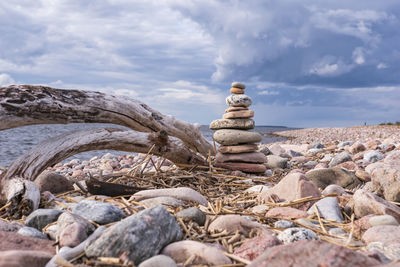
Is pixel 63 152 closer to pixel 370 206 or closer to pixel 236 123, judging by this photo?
A: pixel 236 123

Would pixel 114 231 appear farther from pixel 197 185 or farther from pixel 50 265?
pixel 197 185

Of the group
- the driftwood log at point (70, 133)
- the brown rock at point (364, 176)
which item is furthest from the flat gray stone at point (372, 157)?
the driftwood log at point (70, 133)

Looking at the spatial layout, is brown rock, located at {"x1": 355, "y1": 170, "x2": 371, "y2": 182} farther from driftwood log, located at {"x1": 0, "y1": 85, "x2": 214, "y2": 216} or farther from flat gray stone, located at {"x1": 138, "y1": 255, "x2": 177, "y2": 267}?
flat gray stone, located at {"x1": 138, "y1": 255, "x2": 177, "y2": 267}

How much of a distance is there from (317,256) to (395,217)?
69.8 inches

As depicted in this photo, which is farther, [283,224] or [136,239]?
[283,224]

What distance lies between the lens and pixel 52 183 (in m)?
4.95

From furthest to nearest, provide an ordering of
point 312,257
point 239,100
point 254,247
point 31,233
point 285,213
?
point 239,100 < point 285,213 < point 31,233 < point 254,247 < point 312,257

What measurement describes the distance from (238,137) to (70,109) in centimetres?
295

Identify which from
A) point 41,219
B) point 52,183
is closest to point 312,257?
point 41,219

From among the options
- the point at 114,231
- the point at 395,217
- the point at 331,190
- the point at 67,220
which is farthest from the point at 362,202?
the point at 67,220

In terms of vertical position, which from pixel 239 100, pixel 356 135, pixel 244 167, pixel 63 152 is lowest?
pixel 244 167

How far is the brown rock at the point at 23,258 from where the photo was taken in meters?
2.14

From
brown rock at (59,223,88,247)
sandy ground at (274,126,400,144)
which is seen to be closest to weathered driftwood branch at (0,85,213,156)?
brown rock at (59,223,88,247)

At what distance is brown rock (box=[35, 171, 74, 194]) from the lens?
4.89 metres
